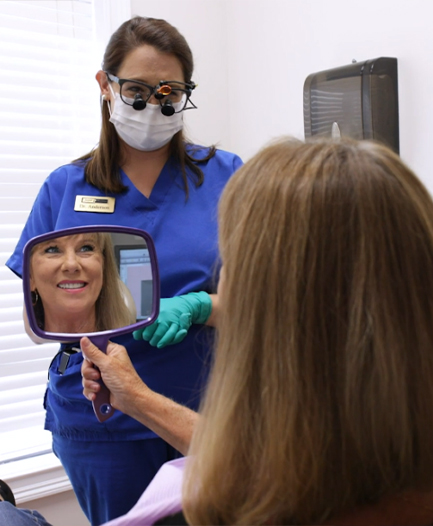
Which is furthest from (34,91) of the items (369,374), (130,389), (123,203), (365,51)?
(369,374)

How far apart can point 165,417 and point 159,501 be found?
362 millimetres

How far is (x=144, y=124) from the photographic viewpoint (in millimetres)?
1486

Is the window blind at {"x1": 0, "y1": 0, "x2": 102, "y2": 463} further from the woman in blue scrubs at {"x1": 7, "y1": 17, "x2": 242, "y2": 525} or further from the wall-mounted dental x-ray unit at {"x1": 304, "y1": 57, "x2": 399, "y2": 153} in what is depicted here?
the wall-mounted dental x-ray unit at {"x1": 304, "y1": 57, "x2": 399, "y2": 153}

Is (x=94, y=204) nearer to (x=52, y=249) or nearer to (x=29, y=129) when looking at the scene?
(x=52, y=249)

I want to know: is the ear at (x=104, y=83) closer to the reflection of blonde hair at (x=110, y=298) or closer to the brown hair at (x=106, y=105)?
the brown hair at (x=106, y=105)

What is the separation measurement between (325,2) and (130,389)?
65.3 inches

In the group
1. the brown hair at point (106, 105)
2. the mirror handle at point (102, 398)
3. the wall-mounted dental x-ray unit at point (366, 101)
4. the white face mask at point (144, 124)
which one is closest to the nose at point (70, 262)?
the mirror handle at point (102, 398)

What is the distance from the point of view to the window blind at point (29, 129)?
228cm

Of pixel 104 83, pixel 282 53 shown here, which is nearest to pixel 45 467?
pixel 104 83

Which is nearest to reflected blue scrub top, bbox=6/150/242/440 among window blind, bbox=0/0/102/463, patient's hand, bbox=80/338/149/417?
patient's hand, bbox=80/338/149/417

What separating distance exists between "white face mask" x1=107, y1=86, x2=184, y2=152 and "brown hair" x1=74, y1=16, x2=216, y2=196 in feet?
0.17

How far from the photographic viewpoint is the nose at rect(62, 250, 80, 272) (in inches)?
44.9

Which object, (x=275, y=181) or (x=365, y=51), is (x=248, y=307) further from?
(x=365, y=51)

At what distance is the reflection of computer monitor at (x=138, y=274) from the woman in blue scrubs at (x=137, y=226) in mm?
199
